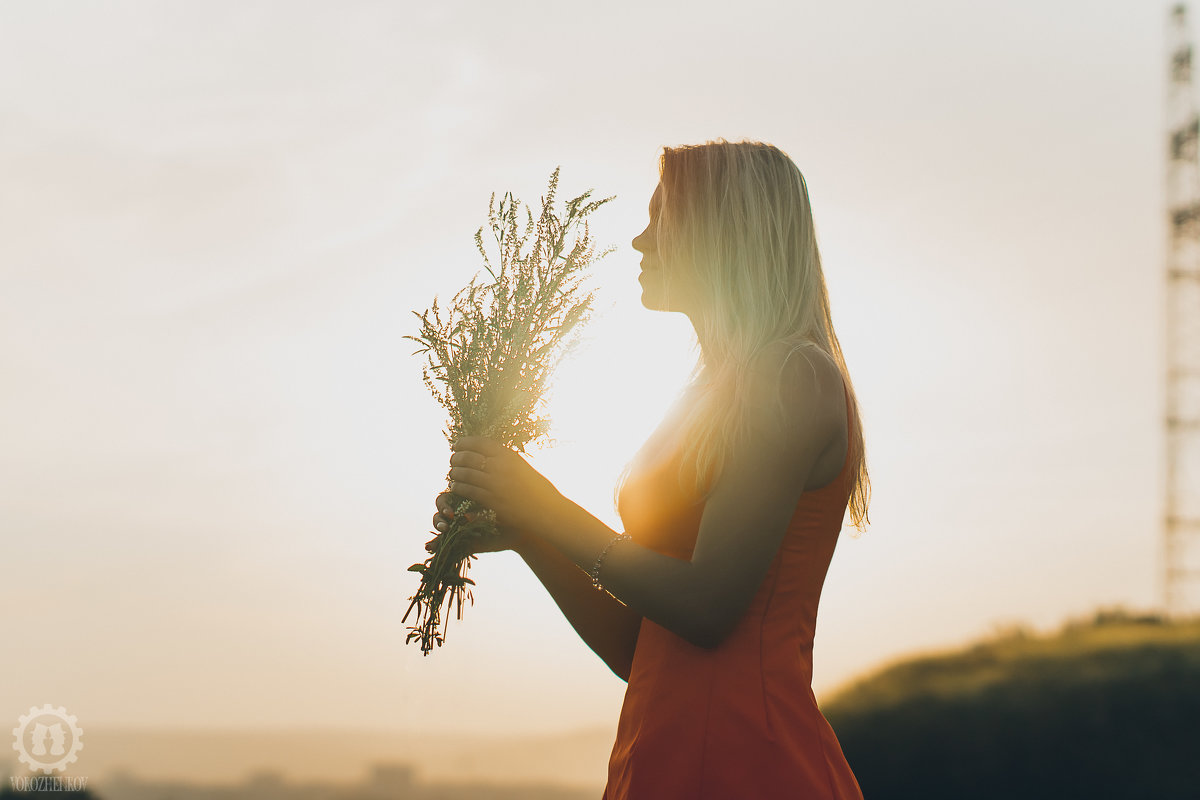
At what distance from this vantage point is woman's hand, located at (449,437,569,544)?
251 centimetres

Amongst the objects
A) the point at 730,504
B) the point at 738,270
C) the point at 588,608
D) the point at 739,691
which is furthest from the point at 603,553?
the point at 738,270

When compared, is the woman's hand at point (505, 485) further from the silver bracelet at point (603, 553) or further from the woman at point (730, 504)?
the silver bracelet at point (603, 553)

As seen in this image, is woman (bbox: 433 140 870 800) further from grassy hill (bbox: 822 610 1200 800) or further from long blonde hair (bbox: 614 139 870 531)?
grassy hill (bbox: 822 610 1200 800)

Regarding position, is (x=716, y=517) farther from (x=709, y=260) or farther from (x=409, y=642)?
(x=409, y=642)

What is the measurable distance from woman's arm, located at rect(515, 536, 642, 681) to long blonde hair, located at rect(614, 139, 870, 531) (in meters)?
0.40

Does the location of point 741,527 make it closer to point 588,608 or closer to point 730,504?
point 730,504

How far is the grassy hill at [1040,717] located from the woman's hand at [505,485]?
1056 centimetres

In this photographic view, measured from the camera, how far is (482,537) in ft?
9.55

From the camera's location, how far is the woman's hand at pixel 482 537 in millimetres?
2916

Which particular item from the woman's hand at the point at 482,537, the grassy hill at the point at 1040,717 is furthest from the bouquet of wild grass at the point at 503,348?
the grassy hill at the point at 1040,717

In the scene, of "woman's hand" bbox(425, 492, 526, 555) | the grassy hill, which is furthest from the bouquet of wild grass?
the grassy hill

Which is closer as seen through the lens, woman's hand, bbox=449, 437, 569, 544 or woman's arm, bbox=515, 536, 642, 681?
woman's hand, bbox=449, 437, 569, 544

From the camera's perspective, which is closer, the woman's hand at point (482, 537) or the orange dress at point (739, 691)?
the orange dress at point (739, 691)

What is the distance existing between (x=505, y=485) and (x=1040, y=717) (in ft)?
39.7
